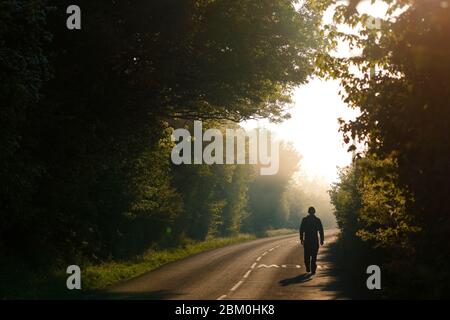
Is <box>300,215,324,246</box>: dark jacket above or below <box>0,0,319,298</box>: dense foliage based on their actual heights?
below

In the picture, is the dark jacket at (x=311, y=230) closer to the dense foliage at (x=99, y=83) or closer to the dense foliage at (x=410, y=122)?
the dense foliage at (x=99, y=83)

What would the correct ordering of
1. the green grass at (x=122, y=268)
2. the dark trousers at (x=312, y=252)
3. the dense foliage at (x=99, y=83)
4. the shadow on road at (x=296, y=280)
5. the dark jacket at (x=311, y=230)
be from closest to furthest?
the dense foliage at (x=99, y=83) → the shadow on road at (x=296, y=280) → the green grass at (x=122, y=268) → the dark trousers at (x=312, y=252) → the dark jacket at (x=311, y=230)

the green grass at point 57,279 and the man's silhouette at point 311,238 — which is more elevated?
the man's silhouette at point 311,238

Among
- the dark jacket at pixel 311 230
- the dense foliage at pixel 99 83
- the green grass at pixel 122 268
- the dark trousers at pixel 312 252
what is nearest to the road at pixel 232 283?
the dark trousers at pixel 312 252

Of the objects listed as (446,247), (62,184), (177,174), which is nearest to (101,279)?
(62,184)

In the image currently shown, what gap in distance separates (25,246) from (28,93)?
245 inches

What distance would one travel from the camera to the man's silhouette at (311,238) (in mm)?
19744

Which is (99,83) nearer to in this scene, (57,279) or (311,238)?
(57,279)

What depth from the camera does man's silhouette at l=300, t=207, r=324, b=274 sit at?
19744 millimetres

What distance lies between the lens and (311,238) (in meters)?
20.0

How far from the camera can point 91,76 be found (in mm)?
16984

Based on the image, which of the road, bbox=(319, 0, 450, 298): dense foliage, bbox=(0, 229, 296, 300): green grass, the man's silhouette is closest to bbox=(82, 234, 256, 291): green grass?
bbox=(0, 229, 296, 300): green grass

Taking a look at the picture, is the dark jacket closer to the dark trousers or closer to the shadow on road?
the dark trousers
